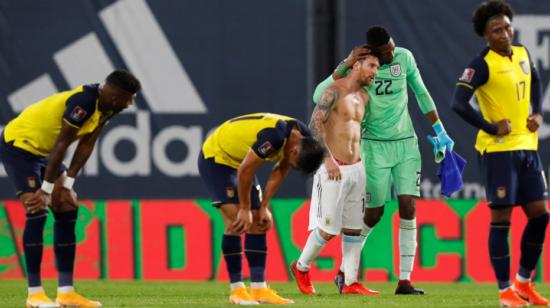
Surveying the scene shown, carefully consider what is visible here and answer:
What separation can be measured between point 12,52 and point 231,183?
21.9ft

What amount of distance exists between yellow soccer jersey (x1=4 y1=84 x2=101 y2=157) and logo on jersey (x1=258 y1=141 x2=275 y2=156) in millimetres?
1135

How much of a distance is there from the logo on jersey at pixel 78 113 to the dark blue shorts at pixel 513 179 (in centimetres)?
273

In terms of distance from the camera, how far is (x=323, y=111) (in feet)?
33.7

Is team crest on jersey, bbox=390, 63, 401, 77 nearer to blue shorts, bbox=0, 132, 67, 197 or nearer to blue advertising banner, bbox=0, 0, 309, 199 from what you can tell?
blue shorts, bbox=0, 132, 67, 197

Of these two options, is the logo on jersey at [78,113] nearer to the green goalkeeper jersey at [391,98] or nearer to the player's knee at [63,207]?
the player's knee at [63,207]

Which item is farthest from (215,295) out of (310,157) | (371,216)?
(310,157)

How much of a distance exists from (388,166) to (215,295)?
1.79 m

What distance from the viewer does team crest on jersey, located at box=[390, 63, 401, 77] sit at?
34.6 ft

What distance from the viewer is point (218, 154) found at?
920 centimetres

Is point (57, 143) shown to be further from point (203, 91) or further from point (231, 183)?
point (203, 91)

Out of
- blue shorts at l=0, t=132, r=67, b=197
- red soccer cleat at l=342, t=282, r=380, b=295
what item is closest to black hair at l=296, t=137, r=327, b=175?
blue shorts at l=0, t=132, r=67, b=197

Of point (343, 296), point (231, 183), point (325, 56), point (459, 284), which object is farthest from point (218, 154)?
point (325, 56)

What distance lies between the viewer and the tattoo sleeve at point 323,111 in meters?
10.3

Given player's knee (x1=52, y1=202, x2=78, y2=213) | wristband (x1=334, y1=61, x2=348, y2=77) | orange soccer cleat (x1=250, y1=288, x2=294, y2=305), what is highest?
player's knee (x1=52, y1=202, x2=78, y2=213)
